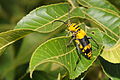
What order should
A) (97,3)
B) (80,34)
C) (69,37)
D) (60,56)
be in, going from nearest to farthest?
(60,56)
(69,37)
(80,34)
(97,3)

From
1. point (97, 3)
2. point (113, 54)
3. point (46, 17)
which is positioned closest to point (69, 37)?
point (46, 17)

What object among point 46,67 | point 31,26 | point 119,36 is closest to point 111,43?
point 119,36

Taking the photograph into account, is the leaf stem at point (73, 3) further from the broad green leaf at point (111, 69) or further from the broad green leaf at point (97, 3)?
the broad green leaf at point (111, 69)

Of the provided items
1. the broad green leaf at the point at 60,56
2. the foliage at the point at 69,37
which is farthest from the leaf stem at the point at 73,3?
the broad green leaf at the point at 60,56

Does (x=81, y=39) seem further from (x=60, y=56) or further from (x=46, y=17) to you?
(x=60, y=56)

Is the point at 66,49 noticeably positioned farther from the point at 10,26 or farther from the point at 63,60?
the point at 10,26
